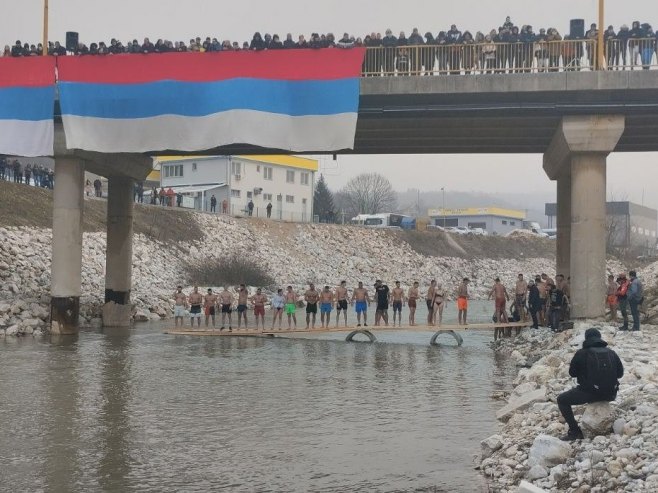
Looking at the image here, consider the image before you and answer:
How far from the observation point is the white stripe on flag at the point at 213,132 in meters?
27.2

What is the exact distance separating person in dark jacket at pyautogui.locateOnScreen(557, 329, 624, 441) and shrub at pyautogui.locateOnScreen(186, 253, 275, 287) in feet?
A: 150

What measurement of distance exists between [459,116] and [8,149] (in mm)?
15787

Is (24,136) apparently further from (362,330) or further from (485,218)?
(485,218)

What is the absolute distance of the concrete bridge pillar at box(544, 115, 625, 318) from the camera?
1035 inches

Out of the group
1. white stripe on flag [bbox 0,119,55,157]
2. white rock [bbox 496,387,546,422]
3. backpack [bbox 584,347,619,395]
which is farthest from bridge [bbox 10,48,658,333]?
backpack [bbox 584,347,619,395]

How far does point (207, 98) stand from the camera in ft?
92.0

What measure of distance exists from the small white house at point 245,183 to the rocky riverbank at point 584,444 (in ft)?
209

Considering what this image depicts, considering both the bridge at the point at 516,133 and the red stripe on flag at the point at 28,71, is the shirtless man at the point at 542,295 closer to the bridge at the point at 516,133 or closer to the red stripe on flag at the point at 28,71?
the bridge at the point at 516,133

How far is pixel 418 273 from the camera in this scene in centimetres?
8069

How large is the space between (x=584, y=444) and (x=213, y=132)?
65.1ft

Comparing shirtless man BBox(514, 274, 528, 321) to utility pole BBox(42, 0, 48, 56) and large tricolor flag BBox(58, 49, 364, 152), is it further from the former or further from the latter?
utility pole BBox(42, 0, 48, 56)

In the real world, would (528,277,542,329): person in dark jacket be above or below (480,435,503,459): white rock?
above

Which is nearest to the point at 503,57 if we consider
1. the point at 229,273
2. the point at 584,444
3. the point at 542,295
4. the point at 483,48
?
the point at 483,48

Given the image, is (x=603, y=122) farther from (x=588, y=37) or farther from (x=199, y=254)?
(x=199, y=254)
